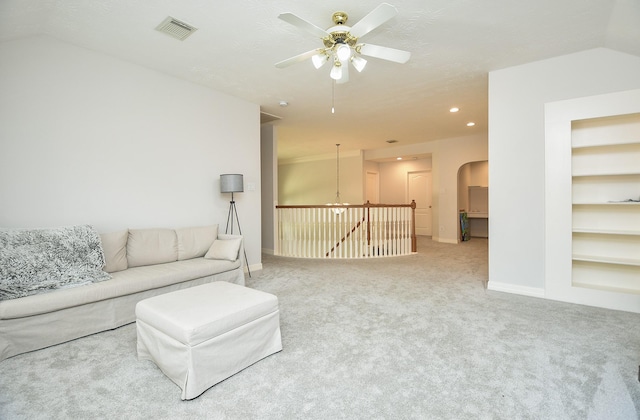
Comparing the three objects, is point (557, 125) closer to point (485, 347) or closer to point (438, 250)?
point (485, 347)

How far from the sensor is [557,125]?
10.5ft

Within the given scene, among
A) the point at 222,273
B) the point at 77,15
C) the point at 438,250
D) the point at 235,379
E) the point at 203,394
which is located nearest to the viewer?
the point at 203,394

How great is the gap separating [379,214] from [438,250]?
68.8 inches

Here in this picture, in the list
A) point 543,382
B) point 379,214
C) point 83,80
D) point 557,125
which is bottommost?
point 543,382

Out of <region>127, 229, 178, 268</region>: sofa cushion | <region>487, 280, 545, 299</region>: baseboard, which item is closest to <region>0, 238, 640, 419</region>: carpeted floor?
<region>487, 280, 545, 299</region>: baseboard

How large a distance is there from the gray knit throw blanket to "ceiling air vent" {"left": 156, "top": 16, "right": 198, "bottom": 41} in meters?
2.00

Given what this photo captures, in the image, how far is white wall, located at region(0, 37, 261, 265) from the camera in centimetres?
266

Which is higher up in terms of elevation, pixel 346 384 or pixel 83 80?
pixel 83 80

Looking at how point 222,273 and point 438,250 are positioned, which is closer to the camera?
point 222,273

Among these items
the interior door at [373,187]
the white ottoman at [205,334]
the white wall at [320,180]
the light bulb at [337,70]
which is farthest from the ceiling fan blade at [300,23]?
the interior door at [373,187]

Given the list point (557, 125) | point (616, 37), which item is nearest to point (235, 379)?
point (557, 125)

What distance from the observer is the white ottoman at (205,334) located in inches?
65.1

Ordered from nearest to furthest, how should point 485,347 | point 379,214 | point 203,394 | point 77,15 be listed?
point 203,394 < point 485,347 < point 77,15 < point 379,214

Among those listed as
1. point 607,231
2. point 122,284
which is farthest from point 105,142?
point 607,231
